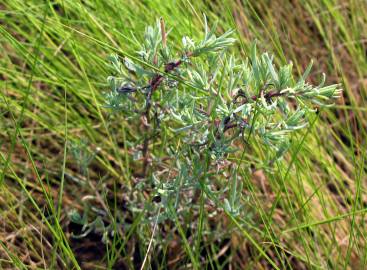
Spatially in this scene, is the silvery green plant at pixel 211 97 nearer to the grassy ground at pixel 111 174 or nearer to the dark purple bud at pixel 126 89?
the dark purple bud at pixel 126 89

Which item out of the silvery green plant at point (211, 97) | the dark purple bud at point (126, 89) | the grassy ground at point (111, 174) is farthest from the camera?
the grassy ground at point (111, 174)

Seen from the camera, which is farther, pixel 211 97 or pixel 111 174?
pixel 111 174

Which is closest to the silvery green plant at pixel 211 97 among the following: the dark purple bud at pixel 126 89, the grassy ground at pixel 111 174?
the dark purple bud at pixel 126 89

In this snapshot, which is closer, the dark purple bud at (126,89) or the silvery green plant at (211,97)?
the silvery green plant at (211,97)

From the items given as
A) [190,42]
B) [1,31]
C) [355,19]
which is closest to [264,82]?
[190,42]

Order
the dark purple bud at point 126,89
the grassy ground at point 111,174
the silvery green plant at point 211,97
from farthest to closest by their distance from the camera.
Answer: the grassy ground at point 111,174
the dark purple bud at point 126,89
the silvery green plant at point 211,97

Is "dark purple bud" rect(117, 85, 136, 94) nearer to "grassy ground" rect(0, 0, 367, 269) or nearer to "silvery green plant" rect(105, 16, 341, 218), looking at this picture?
"silvery green plant" rect(105, 16, 341, 218)

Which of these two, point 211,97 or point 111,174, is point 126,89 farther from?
point 111,174

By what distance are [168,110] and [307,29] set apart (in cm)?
113

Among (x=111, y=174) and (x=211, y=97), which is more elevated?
(x=211, y=97)

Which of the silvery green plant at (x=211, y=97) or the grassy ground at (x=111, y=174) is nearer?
the silvery green plant at (x=211, y=97)

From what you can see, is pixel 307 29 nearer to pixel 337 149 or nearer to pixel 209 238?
pixel 337 149

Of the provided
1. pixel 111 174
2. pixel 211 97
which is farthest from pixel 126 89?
pixel 111 174

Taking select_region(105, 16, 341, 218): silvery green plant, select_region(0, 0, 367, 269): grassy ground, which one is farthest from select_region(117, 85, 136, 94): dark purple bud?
select_region(0, 0, 367, 269): grassy ground
